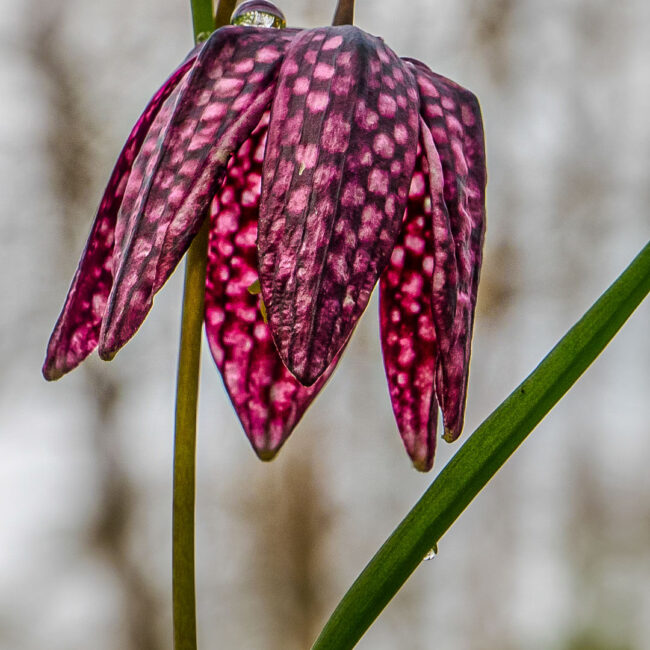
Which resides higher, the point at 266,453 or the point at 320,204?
the point at 320,204

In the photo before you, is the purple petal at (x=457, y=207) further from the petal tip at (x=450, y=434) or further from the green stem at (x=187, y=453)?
the green stem at (x=187, y=453)

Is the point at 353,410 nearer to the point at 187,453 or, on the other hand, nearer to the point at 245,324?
the point at 245,324

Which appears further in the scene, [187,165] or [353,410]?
[353,410]

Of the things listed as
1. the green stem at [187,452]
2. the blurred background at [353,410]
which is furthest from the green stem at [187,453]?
the blurred background at [353,410]

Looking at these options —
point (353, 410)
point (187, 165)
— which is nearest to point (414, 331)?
point (187, 165)

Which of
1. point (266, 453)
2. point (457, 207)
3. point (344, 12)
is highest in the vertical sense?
point (344, 12)

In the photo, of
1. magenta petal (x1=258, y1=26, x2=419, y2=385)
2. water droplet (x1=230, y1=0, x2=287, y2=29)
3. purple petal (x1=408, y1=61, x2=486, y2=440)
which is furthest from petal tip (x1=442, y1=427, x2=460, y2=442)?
water droplet (x1=230, y1=0, x2=287, y2=29)
